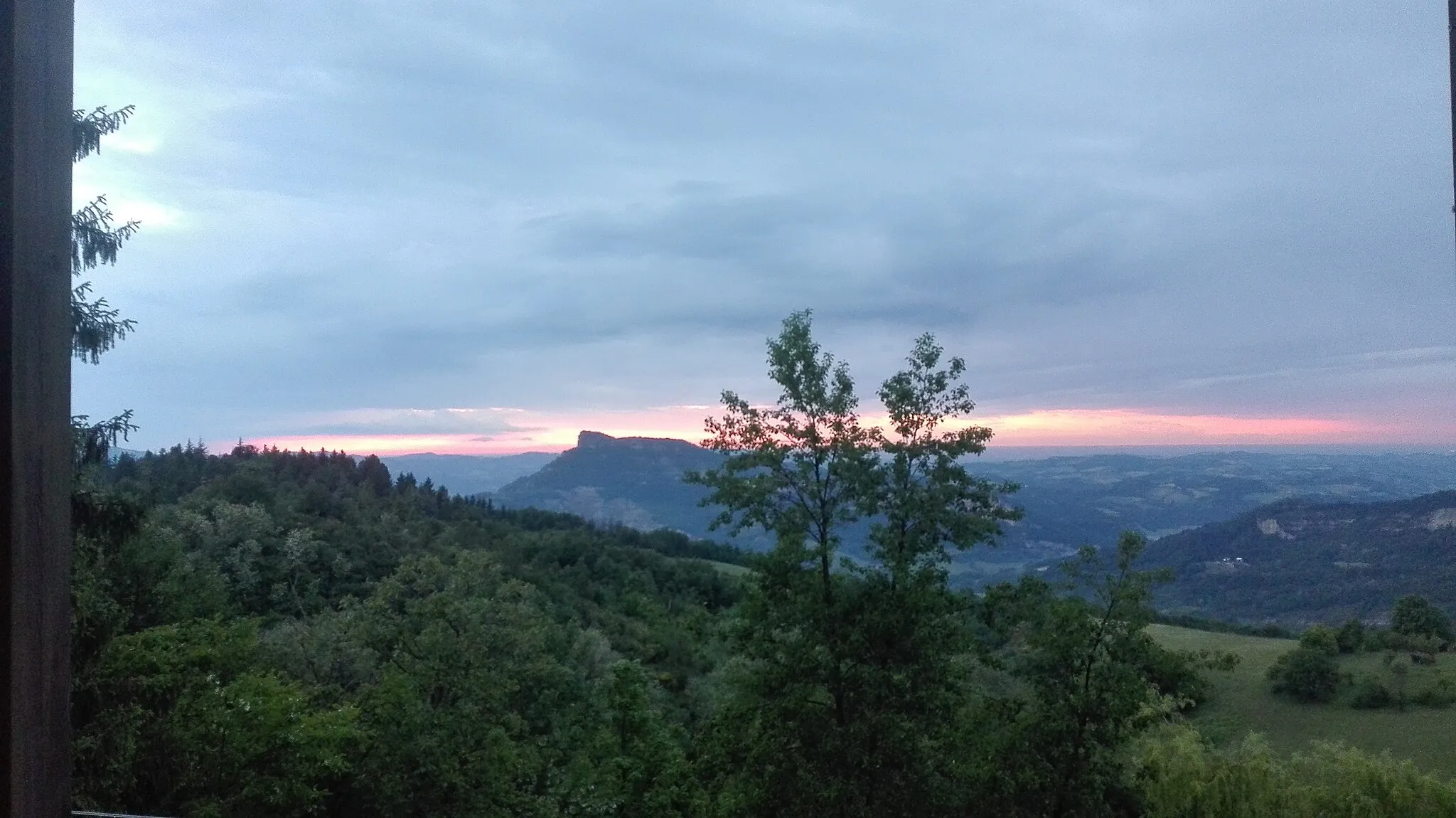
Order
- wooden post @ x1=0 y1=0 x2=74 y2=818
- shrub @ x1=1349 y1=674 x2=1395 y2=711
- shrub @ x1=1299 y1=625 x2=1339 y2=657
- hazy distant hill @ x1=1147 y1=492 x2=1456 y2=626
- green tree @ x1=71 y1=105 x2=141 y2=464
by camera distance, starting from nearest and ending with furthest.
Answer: wooden post @ x1=0 y1=0 x2=74 y2=818 < green tree @ x1=71 y1=105 x2=141 y2=464 < hazy distant hill @ x1=1147 y1=492 x2=1456 y2=626 < shrub @ x1=1349 y1=674 x2=1395 y2=711 < shrub @ x1=1299 y1=625 x2=1339 y2=657

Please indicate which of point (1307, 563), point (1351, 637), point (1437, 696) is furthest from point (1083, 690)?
point (1351, 637)

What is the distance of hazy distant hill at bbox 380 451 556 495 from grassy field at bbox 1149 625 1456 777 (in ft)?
127

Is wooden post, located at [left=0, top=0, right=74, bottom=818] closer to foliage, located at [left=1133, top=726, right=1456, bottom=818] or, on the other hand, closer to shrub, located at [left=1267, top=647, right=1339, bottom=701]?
foliage, located at [left=1133, top=726, right=1456, bottom=818]

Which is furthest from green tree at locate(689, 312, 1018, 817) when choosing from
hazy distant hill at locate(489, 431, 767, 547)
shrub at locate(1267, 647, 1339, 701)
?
hazy distant hill at locate(489, 431, 767, 547)

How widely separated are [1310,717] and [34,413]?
2092 centimetres

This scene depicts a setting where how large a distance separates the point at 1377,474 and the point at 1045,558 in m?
8.88

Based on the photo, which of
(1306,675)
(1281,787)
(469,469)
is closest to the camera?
(1281,787)

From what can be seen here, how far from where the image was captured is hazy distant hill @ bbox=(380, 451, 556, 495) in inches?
2000

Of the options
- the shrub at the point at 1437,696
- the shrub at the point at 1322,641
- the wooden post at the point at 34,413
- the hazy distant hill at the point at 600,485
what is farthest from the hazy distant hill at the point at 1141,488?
the hazy distant hill at the point at 600,485

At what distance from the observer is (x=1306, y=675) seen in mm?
17172

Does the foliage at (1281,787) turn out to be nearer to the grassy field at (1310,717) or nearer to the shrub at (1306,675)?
the grassy field at (1310,717)

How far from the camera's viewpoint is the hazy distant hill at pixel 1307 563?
14.0 metres

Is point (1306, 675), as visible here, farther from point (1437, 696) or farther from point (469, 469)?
point (469, 469)

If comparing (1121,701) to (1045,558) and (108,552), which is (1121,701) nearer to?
(1045,558)
